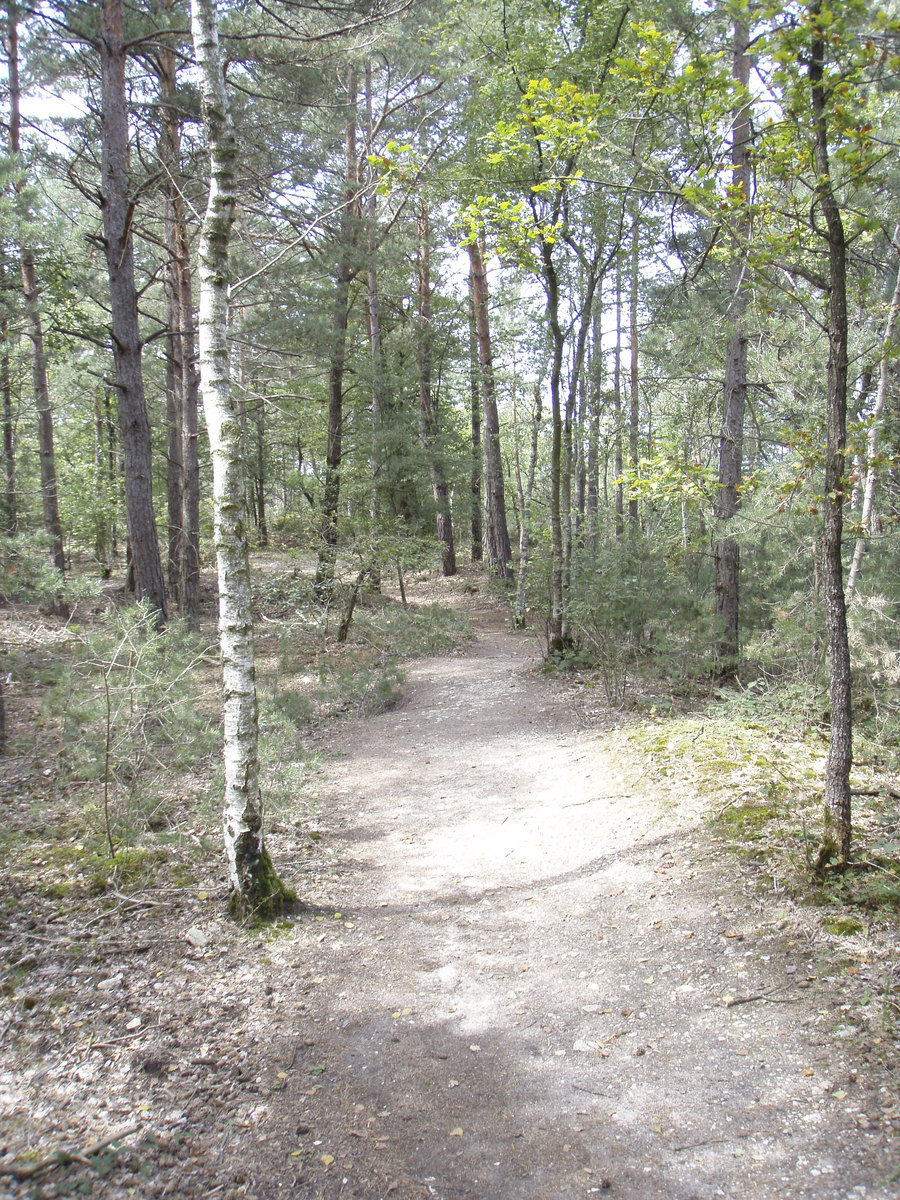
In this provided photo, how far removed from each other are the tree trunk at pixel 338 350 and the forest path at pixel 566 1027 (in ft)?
18.8

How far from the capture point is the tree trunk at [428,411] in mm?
16969

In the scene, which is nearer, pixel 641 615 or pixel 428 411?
pixel 641 615

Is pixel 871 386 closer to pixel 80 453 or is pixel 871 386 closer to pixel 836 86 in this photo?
pixel 836 86

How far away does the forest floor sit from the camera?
92.8 inches

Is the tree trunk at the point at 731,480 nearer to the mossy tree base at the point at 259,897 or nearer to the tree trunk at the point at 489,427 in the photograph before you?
the mossy tree base at the point at 259,897

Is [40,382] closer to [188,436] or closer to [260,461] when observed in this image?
[188,436]

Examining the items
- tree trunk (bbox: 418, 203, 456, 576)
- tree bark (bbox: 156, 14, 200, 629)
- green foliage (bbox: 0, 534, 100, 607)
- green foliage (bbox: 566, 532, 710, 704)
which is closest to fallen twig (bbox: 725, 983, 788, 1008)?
green foliage (bbox: 0, 534, 100, 607)

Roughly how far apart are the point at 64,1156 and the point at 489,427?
15.7 meters

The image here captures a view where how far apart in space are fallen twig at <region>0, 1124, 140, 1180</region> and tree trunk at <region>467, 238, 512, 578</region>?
44.7 ft

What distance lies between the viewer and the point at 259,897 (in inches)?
158

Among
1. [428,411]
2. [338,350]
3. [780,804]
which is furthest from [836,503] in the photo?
[428,411]

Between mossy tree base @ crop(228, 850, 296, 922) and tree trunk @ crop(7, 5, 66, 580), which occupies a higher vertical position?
tree trunk @ crop(7, 5, 66, 580)

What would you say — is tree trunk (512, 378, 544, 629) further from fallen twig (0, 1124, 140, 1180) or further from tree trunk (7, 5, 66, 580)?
fallen twig (0, 1124, 140, 1180)

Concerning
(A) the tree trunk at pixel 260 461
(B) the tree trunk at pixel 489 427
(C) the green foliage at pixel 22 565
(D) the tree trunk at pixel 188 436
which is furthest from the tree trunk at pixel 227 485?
(A) the tree trunk at pixel 260 461
